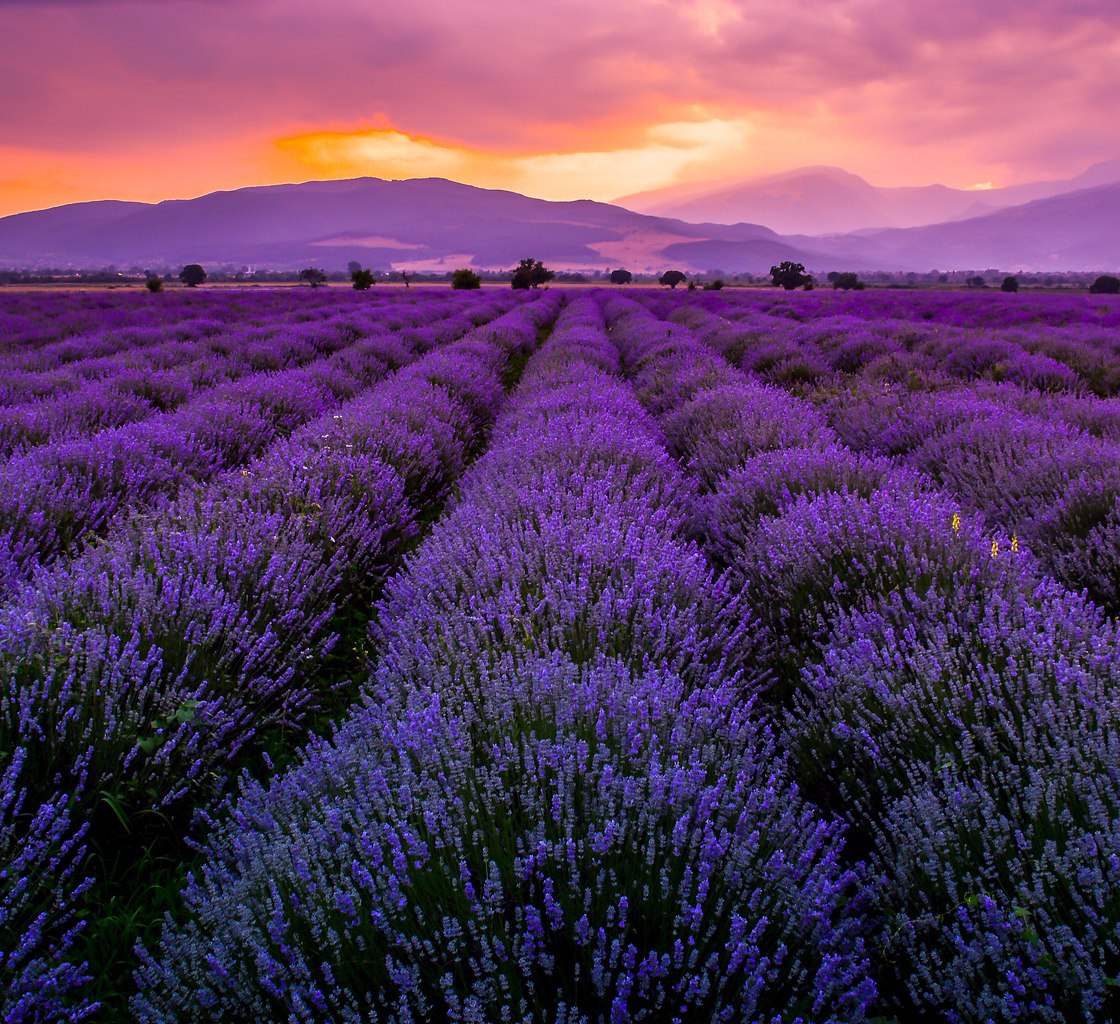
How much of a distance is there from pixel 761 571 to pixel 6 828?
93.5 inches

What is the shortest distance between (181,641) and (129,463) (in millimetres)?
2509

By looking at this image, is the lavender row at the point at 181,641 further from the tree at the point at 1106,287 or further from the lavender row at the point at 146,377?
the tree at the point at 1106,287

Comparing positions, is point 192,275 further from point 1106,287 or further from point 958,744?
point 958,744

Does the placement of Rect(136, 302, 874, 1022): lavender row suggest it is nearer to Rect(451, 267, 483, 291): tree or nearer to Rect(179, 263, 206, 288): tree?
Rect(451, 267, 483, 291): tree

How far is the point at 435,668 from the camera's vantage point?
6.17 feet

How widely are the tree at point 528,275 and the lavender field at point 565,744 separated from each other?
1964 inches

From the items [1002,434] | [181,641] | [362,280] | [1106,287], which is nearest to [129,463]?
[181,641]

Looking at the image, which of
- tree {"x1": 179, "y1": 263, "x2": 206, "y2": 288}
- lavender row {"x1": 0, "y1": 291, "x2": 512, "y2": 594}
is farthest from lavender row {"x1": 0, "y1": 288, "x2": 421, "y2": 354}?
tree {"x1": 179, "y1": 263, "x2": 206, "y2": 288}

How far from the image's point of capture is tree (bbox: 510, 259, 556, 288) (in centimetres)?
5169

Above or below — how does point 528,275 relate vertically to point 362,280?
above

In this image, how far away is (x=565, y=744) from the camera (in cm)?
144

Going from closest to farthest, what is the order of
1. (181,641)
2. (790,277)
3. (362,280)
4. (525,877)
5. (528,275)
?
(525,877) → (181,641) → (362,280) → (528,275) → (790,277)

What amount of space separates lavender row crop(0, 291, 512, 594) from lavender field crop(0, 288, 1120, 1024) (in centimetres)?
4

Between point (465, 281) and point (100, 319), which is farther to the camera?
point (465, 281)
